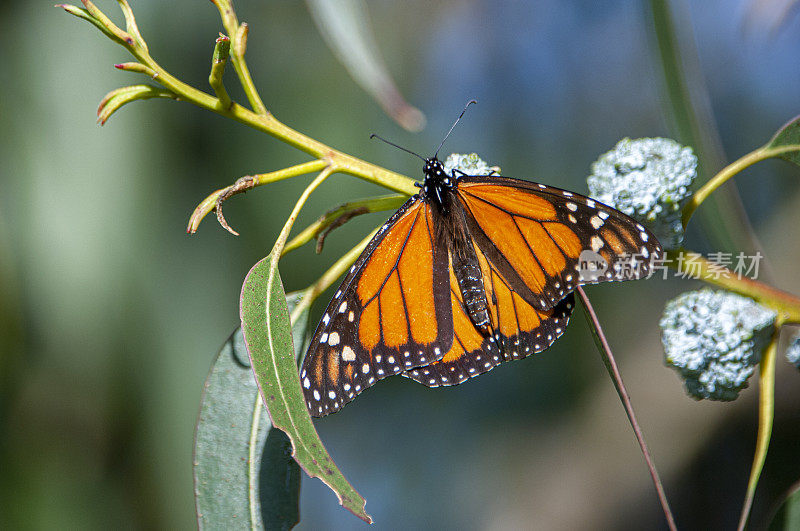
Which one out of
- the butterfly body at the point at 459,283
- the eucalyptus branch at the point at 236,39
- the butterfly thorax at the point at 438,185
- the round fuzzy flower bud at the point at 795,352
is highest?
the eucalyptus branch at the point at 236,39

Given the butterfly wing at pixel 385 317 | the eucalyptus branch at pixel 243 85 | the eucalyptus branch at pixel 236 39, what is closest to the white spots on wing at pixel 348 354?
the butterfly wing at pixel 385 317

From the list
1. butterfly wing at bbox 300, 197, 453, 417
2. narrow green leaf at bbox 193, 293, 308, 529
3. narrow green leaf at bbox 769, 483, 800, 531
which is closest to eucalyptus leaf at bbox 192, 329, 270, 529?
narrow green leaf at bbox 193, 293, 308, 529

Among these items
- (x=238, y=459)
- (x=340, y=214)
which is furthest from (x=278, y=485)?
(x=340, y=214)

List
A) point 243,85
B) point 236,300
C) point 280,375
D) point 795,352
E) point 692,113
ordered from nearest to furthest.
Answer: point 280,375 → point 243,85 → point 795,352 → point 692,113 → point 236,300

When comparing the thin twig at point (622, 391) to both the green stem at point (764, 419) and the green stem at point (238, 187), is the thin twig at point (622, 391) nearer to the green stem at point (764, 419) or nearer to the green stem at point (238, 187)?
the green stem at point (764, 419)

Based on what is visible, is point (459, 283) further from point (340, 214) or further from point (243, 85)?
point (243, 85)

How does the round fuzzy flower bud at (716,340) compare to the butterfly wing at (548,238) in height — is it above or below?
below

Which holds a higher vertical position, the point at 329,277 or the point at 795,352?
the point at 329,277
